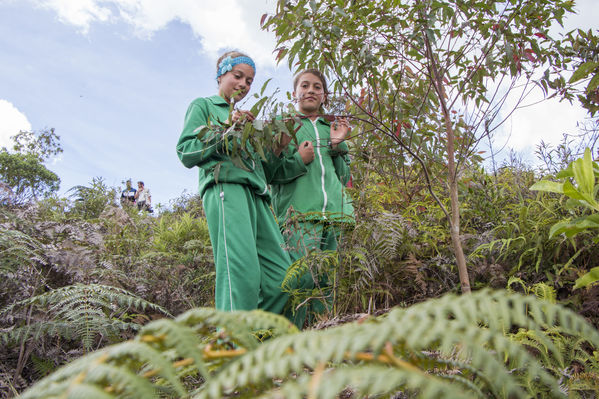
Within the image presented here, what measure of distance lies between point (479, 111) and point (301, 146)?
128cm

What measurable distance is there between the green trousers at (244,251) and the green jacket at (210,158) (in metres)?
0.07

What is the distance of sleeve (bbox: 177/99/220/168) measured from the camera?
8.92 feet

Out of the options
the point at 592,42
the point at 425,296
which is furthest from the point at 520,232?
the point at 592,42

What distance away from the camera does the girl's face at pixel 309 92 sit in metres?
3.50

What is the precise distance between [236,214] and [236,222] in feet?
0.18

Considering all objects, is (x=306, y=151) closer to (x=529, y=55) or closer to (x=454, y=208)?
(x=454, y=208)

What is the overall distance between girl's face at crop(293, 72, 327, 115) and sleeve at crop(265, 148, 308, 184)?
47 cm

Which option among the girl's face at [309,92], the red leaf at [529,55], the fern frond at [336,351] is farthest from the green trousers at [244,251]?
the fern frond at [336,351]

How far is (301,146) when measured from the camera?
129 inches

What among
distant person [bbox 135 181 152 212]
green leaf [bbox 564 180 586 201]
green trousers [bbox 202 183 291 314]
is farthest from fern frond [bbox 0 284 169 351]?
distant person [bbox 135 181 152 212]

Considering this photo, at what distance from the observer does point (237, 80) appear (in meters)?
3.26

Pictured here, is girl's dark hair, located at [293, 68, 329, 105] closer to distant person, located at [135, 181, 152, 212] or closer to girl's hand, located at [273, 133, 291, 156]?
girl's hand, located at [273, 133, 291, 156]

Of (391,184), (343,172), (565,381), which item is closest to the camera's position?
(565,381)

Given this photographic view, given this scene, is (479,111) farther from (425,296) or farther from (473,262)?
(425,296)
